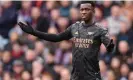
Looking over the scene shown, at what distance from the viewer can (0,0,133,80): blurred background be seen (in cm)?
1122

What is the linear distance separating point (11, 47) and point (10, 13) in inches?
37.6

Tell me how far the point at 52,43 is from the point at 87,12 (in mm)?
5176

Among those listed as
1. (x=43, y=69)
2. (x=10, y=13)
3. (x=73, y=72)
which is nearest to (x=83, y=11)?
(x=73, y=72)

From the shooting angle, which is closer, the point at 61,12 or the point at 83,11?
the point at 83,11

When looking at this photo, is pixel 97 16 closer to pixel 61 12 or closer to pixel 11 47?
pixel 61 12

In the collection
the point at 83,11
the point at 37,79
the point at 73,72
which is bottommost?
the point at 37,79

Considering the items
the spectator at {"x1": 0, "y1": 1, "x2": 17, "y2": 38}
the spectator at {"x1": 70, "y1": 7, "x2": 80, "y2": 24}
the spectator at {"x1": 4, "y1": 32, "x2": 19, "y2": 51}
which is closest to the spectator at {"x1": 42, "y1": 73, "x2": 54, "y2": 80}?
the spectator at {"x1": 70, "y1": 7, "x2": 80, "y2": 24}

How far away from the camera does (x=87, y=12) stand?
7.03 m

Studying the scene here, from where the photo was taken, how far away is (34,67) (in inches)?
468

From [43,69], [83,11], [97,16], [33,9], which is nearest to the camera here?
[83,11]

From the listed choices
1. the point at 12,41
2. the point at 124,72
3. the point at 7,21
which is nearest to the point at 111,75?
the point at 124,72

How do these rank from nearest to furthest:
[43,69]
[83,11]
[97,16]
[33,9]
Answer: [83,11]
[43,69]
[97,16]
[33,9]

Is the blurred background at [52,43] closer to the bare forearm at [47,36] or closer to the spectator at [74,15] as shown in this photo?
the spectator at [74,15]

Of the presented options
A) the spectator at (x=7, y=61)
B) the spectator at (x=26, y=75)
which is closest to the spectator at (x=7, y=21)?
the spectator at (x=7, y=61)
